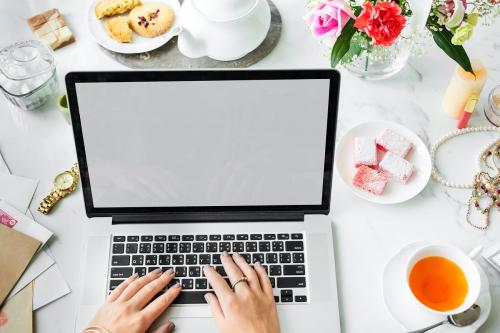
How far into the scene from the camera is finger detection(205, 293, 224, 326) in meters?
1.03

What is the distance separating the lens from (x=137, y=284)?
1.05 metres

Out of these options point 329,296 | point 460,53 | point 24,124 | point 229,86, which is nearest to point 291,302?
point 329,296

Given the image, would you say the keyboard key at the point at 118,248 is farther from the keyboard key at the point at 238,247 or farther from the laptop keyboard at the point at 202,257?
the keyboard key at the point at 238,247

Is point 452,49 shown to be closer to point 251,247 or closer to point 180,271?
point 251,247

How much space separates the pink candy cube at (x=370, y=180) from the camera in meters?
1.16

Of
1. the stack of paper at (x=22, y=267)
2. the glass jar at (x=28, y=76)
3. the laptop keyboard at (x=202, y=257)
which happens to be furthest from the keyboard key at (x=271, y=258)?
the glass jar at (x=28, y=76)

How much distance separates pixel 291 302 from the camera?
105 cm

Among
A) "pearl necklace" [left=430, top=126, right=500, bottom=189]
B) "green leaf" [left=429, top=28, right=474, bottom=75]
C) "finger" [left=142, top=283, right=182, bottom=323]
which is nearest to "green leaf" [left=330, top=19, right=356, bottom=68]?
"green leaf" [left=429, top=28, right=474, bottom=75]

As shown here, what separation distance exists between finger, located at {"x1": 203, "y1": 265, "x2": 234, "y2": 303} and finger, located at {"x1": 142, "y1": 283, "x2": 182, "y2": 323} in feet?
0.18

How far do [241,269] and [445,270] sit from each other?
13.1 inches

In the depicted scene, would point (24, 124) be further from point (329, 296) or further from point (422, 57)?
point (422, 57)

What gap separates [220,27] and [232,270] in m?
0.46

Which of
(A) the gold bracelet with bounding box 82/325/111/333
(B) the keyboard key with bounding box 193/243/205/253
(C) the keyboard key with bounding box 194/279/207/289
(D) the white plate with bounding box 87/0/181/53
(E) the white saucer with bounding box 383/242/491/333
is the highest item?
(D) the white plate with bounding box 87/0/181/53

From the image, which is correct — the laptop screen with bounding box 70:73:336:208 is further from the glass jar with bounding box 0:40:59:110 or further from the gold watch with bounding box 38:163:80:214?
the glass jar with bounding box 0:40:59:110
